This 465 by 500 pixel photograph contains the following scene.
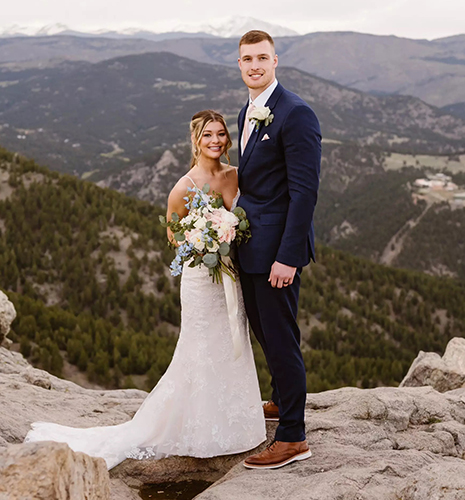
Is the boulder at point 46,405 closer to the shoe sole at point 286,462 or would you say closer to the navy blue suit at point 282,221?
the shoe sole at point 286,462

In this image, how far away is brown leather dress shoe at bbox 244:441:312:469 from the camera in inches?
183

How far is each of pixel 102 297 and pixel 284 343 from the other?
1850 cm

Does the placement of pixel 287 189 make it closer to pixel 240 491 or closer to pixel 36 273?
pixel 240 491

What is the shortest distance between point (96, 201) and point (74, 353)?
49.1 feet

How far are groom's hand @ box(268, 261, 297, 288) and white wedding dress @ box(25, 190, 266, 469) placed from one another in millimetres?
647

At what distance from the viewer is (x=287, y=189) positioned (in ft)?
14.8

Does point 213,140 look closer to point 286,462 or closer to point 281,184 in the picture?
point 281,184

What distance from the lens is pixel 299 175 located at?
171 inches

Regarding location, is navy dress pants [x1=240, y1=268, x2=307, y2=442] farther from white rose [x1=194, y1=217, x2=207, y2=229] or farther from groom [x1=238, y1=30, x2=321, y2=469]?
white rose [x1=194, y1=217, x2=207, y2=229]

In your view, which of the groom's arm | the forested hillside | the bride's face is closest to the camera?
the groom's arm

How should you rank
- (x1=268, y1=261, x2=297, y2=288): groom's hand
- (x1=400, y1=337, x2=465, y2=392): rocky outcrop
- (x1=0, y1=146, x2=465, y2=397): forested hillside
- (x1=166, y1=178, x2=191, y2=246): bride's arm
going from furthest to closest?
(x1=0, y1=146, x2=465, y2=397): forested hillside
(x1=400, y1=337, x2=465, y2=392): rocky outcrop
(x1=166, y1=178, x2=191, y2=246): bride's arm
(x1=268, y1=261, x2=297, y2=288): groom's hand

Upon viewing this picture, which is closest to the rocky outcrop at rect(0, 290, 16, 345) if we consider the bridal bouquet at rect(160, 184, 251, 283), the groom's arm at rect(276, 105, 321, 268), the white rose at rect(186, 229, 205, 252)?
the bridal bouquet at rect(160, 184, 251, 283)

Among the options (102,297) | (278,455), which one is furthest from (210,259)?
(102,297)

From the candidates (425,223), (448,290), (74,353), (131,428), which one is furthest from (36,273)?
(425,223)
